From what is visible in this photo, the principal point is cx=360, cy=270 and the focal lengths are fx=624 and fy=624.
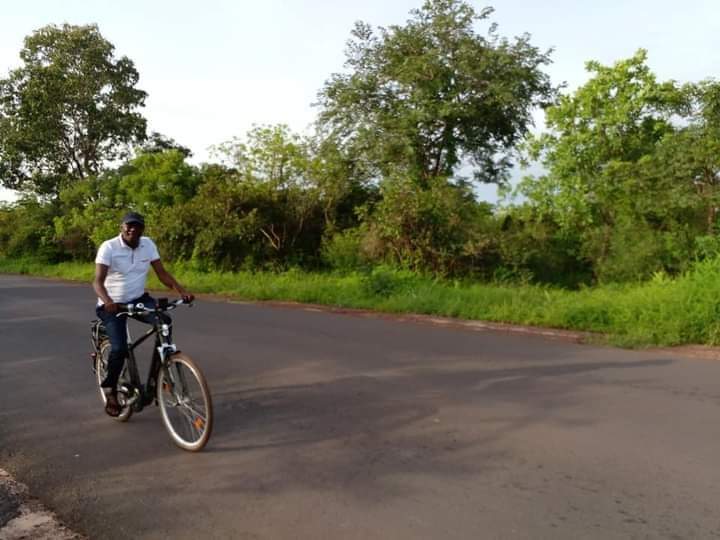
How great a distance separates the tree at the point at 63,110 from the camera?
35.2 m

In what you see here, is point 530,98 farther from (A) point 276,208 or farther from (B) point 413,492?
(B) point 413,492

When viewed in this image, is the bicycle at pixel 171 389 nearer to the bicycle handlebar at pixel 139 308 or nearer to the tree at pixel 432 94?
the bicycle handlebar at pixel 139 308

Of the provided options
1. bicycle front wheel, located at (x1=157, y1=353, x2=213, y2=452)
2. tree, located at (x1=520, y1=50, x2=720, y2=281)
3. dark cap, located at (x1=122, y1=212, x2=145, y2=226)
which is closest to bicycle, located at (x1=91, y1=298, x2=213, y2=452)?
bicycle front wheel, located at (x1=157, y1=353, x2=213, y2=452)

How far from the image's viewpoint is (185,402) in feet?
16.0

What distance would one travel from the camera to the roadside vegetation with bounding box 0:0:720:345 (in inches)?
628

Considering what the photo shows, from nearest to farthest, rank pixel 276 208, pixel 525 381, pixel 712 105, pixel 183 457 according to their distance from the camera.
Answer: pixel 183 457, pixel 525 381, pixel 712 105, pixel 276 208

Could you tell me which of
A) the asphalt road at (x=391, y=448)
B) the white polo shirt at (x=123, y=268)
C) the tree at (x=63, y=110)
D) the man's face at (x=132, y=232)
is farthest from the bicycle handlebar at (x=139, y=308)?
the tree at (x=63, y=110)

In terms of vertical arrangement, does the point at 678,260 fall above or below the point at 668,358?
above

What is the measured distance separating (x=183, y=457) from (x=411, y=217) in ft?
45.0

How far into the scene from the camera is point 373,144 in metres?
21.6

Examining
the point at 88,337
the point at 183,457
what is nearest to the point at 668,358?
the point at 183,457

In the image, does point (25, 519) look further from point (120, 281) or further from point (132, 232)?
point (132, 232)

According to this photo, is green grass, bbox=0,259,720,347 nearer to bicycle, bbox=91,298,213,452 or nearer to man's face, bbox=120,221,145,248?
bicycle, bbox=91,298,213,452

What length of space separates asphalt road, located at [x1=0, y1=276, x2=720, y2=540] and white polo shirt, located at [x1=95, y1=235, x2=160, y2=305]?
1.16m
